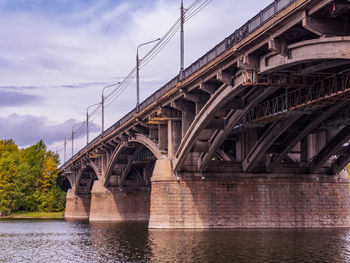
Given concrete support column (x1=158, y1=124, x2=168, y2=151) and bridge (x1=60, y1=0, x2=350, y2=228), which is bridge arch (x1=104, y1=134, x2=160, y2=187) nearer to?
bridge (x1=60, y1=0, x2=350, y2=228)

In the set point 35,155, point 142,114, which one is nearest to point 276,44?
point 142,114

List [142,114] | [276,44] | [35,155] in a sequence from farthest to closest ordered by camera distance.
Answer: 1. [35,155]
2. [142,114]
3. [276,44]

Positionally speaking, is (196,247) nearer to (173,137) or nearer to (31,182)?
(173,137)

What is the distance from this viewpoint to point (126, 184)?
73812 millimetres

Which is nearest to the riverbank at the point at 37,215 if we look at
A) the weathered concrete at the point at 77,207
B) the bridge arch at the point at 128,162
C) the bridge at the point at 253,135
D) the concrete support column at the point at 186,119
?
the weathered concrete at the point at 77,207

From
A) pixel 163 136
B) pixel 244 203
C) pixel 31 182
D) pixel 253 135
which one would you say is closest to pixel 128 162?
pixel 163 136

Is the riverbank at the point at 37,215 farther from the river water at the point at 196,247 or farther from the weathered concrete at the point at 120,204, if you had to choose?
the river water at the point at 196,247

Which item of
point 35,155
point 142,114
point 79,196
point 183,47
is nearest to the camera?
point 183,47

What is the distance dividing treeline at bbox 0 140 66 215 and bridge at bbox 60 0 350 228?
4896cm

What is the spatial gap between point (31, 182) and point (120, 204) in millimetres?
43128

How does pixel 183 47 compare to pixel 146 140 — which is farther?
pixel 146 140

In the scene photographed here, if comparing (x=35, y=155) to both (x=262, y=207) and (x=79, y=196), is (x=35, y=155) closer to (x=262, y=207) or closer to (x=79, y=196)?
(x=79, y=196)

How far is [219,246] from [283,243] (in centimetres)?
410

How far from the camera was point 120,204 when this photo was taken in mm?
72938
